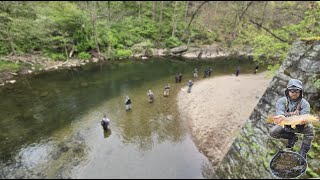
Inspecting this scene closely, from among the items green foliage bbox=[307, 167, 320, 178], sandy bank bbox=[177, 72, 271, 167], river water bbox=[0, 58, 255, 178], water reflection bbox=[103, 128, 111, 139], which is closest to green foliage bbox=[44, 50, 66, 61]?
river water bbox=[0, 58, 255, 178]

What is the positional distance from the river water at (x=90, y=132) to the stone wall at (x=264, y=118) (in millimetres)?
3354

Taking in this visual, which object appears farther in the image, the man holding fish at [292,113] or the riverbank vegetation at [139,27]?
the riverbank vegetation at [139,27]

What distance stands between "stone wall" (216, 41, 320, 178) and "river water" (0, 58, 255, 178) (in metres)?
3.35

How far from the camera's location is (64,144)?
19719 mm

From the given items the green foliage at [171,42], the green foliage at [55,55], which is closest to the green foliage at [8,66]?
the green foliage at [55,55]

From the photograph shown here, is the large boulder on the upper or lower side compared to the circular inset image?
lower

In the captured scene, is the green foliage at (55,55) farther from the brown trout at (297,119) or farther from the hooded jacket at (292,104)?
the brown trout at (297,119)

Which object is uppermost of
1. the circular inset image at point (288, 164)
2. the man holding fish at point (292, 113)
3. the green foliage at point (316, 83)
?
the man holding fish at point (292, 113)

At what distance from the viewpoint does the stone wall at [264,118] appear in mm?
11405

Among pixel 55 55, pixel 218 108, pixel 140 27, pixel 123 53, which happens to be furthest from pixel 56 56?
pixel 218 108

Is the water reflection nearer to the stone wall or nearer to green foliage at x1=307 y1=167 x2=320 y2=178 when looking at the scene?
the stone wall

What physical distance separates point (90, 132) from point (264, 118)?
44.5ft

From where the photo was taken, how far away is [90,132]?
71.6 feet

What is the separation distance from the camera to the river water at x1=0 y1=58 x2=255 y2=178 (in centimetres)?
1725
